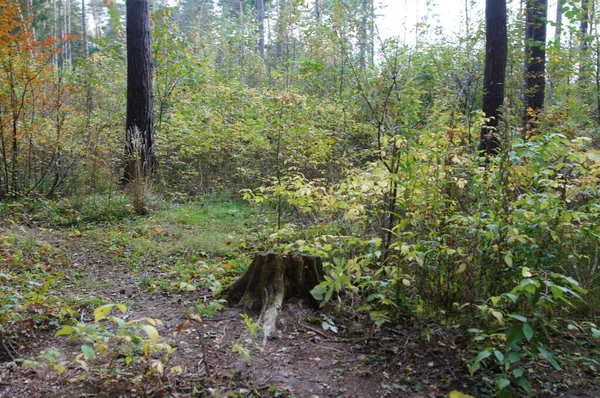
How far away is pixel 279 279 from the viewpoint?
12.0 feet

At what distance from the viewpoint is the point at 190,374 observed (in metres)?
2.70

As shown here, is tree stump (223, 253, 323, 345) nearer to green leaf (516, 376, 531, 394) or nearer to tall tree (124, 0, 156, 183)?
green leaf (516, 376, 531, 394)

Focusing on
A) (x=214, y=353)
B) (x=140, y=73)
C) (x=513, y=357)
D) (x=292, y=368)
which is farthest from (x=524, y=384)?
(x=140, y=73)

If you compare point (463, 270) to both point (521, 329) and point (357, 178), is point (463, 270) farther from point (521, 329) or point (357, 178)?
point (357, 178)

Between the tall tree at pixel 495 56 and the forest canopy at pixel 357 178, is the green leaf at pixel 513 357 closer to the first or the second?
Result: the forest canopy at pixel 357 178

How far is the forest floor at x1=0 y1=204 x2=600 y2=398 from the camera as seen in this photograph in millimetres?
2512

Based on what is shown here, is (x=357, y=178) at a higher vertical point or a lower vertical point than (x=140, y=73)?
lower

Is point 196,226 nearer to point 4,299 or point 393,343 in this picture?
point 4,299

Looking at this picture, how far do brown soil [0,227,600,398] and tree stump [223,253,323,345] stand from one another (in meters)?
0.13

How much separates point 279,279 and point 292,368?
3.08 ft

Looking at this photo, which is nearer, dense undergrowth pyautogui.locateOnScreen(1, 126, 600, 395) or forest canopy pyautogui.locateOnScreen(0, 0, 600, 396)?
dense undergrowth pyautogui.locateOnScreen(1, 126, 600, 395)

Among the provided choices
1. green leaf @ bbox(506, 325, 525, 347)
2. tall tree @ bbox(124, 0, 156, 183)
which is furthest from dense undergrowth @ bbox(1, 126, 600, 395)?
tall tree @ bbox(124, 0, 156, 183)

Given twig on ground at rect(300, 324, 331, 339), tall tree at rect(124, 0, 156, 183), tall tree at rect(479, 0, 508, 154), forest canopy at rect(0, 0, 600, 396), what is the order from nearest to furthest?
forest canopy at rect(0, 0, 600, 396), twig on ground at rect(300, 324, 331, 339), tall tree at rect(479, 0, 508, 154), tall tree at rect(124, 0, 156, 183)

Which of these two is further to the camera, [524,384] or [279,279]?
[279,279]
